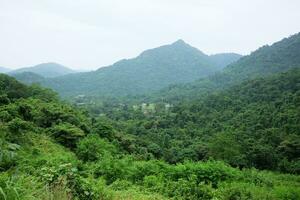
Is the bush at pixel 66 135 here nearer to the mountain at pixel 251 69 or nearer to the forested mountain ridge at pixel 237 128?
the forested mountain ridge at pixel 237 128

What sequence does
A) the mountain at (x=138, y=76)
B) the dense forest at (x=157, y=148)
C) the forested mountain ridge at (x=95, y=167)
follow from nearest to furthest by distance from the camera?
1. the forested mountain ridge at (x=95, y=167)
2. the dense forest at (x=157, y=148)
3. the mountain at (x=138, y=76)

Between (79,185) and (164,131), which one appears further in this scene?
(164,131)

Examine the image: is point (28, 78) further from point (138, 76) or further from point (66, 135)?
point (66, 135)

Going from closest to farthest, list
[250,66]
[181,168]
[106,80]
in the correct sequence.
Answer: [181,168], [250,66], [106,80]

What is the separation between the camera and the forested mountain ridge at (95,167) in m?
4.21

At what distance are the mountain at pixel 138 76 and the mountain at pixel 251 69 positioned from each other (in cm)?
2988

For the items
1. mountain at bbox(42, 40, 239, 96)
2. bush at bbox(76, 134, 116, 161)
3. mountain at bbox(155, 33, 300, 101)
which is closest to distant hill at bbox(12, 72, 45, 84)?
mountain at bbox(42, 40, 239, 96)

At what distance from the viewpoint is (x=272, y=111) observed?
1900 inches

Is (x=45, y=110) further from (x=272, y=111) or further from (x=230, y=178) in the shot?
(x=272, y=111)

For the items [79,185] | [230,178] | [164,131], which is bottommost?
[164,131]

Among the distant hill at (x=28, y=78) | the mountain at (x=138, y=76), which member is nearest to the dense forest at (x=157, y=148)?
the distant hill at (x=28, y=78)

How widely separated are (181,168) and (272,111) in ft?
129

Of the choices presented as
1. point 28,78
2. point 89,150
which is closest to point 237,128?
point 89,150

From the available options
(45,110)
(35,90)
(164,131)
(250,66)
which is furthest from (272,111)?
(250,66)
